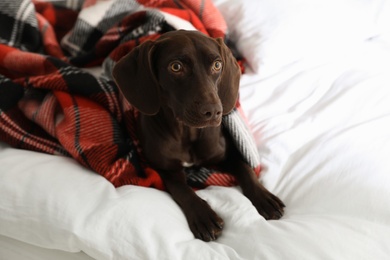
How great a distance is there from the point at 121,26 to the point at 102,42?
0.13 metres

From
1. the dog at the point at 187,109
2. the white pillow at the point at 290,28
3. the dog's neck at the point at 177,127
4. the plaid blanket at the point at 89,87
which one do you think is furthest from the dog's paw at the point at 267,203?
the white pillow at the point at 290,28

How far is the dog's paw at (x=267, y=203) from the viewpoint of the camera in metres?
1.23

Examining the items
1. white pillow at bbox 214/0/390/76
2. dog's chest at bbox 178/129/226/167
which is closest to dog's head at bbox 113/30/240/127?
dog's chest at bbox 178/129/226/167

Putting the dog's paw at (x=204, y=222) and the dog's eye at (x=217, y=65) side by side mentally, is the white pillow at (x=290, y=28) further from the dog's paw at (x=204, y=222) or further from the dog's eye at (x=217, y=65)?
the dog's paw at (x=204, y=222)

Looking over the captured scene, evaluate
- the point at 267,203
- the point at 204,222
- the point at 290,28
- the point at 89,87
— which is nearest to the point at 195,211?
the point at 204,222

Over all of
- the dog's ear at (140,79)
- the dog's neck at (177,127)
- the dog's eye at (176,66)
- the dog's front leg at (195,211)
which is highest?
the dog's eye at (176,66)

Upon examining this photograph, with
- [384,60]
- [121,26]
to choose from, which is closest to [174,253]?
[121,26]

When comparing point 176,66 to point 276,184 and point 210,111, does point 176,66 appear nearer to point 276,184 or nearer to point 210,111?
point 210,111

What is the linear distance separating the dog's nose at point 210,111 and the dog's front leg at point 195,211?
288 millimetres

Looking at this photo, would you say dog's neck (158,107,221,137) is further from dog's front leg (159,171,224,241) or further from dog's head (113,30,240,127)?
dog's front leg (159,171,224,241)

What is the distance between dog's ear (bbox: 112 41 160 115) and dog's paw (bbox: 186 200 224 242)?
358 millimetres

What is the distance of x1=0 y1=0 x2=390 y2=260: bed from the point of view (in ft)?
3.41

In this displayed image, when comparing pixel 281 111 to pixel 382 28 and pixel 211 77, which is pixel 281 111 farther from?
pixel 382 28

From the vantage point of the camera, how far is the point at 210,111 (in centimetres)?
113
